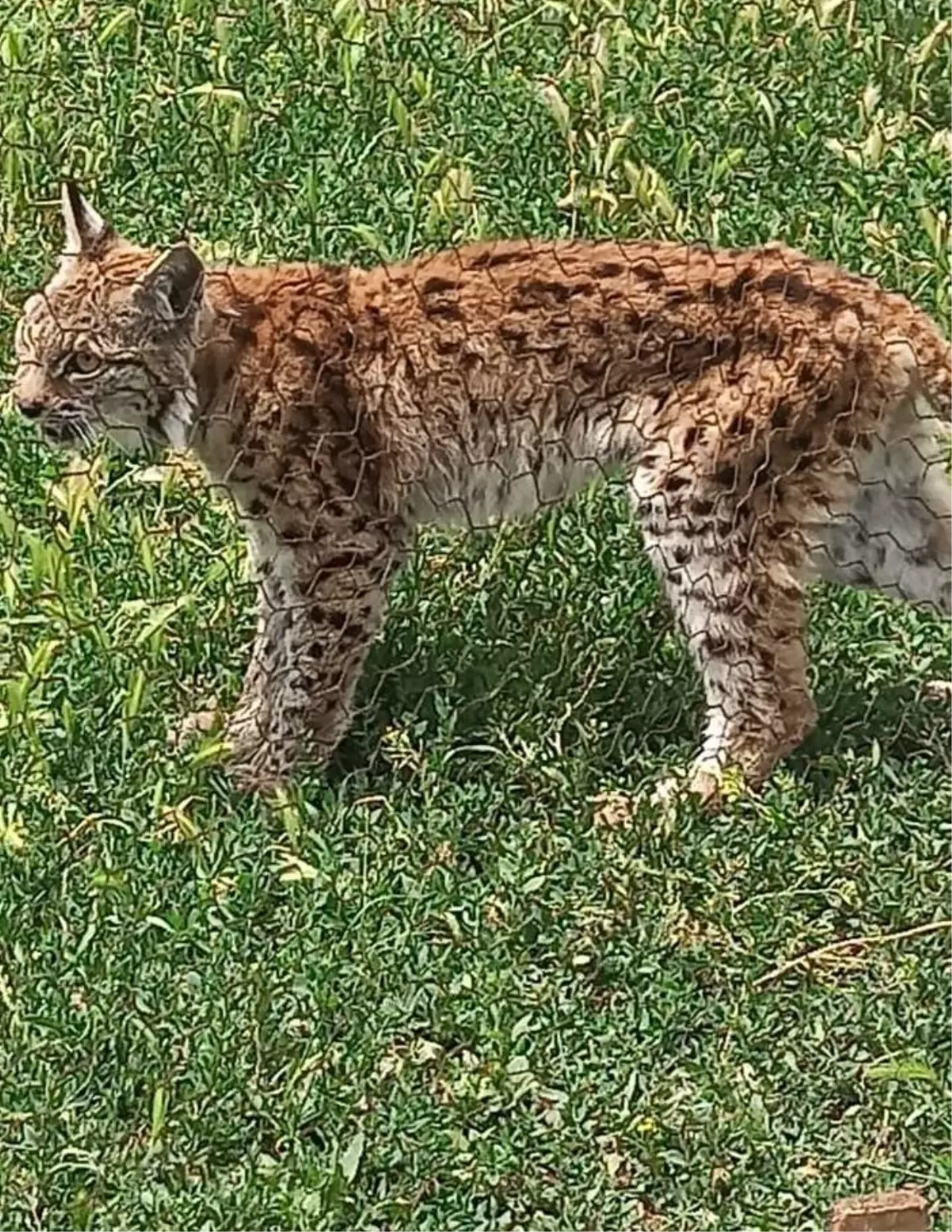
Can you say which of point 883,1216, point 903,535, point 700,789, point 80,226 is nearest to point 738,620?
point 700,789

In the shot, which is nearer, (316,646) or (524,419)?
(316,646)

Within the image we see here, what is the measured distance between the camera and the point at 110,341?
481cm

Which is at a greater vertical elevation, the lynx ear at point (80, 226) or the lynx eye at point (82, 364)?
the lynx ear at point (80, 226)

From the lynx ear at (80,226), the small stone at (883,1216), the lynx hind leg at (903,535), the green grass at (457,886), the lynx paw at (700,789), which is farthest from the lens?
the lynx hind leg at (903,535)

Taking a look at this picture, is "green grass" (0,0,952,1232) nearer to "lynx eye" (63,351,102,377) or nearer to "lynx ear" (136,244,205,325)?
"lynx eye" (63,351,102,377)

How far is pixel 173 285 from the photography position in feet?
15.7

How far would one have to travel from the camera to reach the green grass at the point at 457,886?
3.90 metres

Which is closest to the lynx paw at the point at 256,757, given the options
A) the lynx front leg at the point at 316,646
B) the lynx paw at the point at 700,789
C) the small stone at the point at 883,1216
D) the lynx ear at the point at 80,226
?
the lynx front leg at the point at 316,646

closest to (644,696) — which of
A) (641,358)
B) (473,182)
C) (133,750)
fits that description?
(641,358)

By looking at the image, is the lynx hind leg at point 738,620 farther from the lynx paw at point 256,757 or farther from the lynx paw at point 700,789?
the lynx paw at point 256,757

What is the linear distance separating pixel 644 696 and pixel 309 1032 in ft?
4.05

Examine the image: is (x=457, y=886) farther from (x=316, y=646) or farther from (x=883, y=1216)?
(x=883, y=1216)

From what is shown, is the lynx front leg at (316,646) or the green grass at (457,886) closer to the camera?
the green grass at (457,886)

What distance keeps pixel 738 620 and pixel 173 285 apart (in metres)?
1.24
